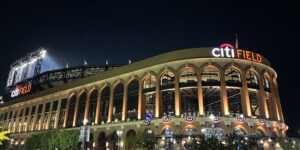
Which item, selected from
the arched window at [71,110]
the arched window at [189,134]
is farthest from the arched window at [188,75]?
the arched window at [71,110]

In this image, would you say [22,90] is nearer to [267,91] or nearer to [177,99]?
[177,99]

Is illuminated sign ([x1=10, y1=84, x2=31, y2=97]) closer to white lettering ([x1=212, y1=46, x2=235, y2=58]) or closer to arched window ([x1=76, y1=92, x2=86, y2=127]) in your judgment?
arched window ([x1=76, y1=92, x2=86, y2=127])

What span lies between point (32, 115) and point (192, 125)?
63.1 metres

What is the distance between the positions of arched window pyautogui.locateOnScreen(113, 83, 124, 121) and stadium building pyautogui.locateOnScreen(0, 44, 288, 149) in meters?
0.25

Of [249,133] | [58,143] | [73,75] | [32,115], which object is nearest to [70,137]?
[58,143]

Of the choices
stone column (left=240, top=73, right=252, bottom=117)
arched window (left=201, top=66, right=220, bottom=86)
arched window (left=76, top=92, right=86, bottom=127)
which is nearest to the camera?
stone column (left=240, top=73, right=252, bottom=117)

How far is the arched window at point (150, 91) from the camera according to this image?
5971 centimetres

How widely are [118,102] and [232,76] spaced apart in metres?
28.0

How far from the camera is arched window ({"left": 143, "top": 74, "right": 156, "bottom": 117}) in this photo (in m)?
59.7

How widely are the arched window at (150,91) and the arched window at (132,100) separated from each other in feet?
7.59

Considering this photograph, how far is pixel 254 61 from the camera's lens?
5709 centimetres

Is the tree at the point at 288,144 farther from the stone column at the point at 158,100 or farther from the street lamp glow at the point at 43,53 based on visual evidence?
the street lamp glow at the point at 43,53

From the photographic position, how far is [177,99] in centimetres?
5375

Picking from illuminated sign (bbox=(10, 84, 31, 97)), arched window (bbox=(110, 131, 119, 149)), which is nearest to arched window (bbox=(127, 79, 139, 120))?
arched window (bbox=(110, 131, 119, 149))
